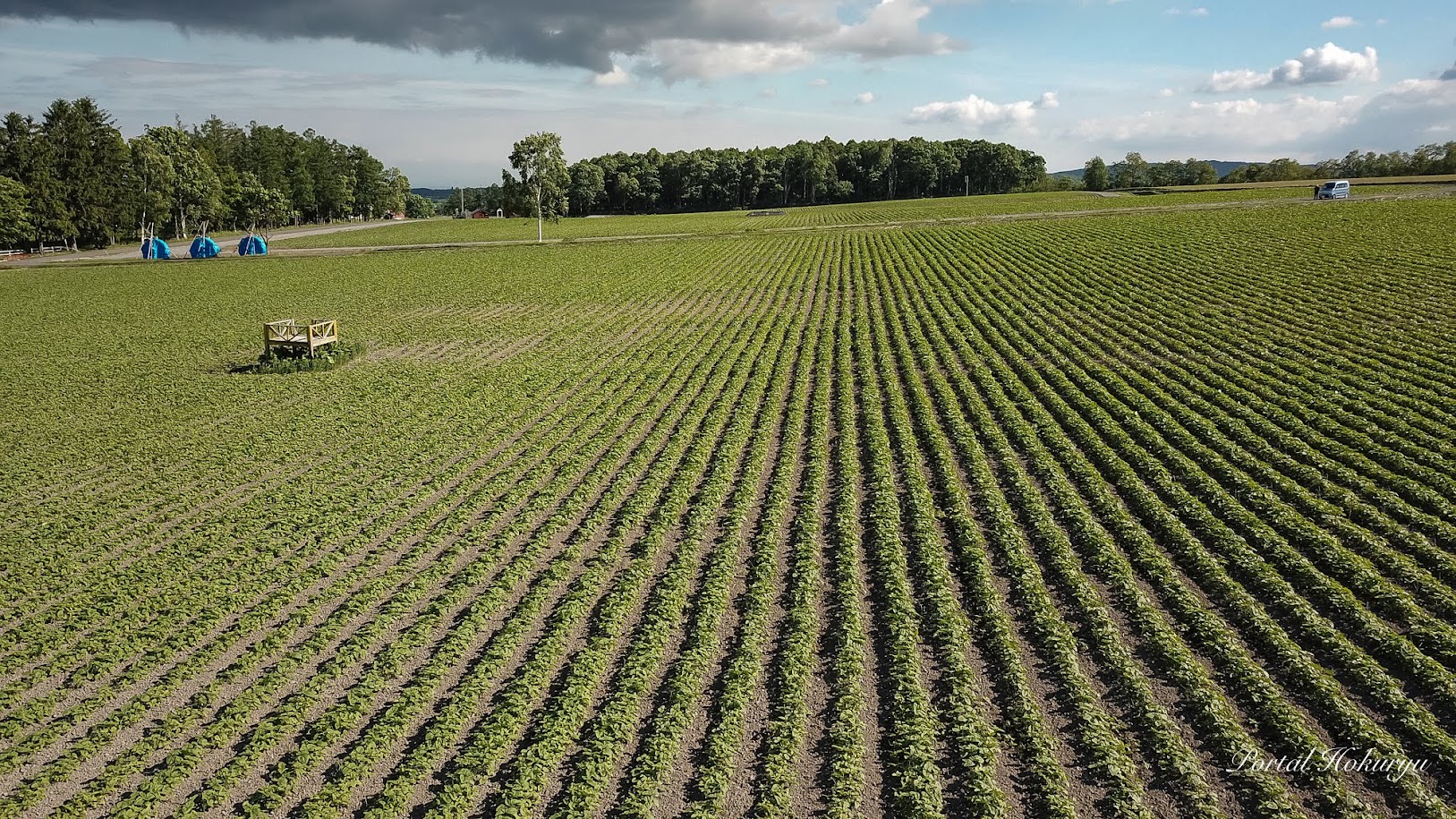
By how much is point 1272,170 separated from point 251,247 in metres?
158

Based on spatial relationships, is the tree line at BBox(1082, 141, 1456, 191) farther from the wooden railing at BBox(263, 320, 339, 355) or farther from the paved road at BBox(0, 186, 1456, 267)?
the wooden railing at BBox(263, 320, 339, 355)

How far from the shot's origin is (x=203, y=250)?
2891 inches

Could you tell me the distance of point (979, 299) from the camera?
39500mm

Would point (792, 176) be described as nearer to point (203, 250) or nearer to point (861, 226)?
point (861, 226)

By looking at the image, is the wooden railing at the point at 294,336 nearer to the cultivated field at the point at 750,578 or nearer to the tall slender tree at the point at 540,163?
the cultivated field at the point at 750,578

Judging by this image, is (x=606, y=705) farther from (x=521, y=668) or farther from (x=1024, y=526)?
(x=1024, y=526)

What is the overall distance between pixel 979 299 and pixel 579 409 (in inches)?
908

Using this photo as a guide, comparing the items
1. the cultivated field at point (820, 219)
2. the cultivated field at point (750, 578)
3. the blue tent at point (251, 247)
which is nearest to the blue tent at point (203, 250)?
the blue tent at point (251, 247)

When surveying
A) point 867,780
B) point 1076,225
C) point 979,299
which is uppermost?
point 1076,225

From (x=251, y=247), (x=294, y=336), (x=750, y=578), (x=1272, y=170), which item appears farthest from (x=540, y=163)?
(x=1272, y=170)

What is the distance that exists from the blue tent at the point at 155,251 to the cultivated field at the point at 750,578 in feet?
163

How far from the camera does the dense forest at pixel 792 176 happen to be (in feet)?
537

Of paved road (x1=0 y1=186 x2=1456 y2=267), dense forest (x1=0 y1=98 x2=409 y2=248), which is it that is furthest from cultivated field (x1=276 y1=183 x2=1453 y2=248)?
dense forest (x1=0 y1=98 x2=409 y2=248)

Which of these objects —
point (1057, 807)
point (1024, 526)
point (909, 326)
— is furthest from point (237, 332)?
point (1057, 807)
